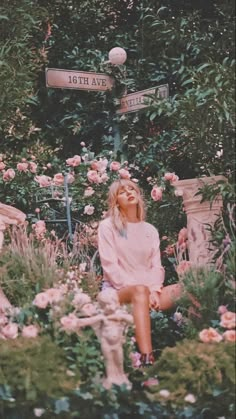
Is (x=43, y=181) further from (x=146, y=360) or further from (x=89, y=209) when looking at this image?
(x=146, y=360)

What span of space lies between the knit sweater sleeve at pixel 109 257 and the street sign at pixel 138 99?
126 centimetres

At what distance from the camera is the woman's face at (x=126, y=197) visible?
20.9 feet

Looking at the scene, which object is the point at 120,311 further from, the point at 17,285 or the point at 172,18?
the point at 172,18

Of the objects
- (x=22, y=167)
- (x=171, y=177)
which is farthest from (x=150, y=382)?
(x=22, y=167)

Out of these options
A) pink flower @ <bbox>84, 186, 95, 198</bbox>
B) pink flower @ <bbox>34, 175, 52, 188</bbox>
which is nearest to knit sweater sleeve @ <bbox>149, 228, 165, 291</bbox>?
pink flower @ <bbox>84, 186, 95, 198</bbox>

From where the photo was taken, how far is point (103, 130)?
906cm

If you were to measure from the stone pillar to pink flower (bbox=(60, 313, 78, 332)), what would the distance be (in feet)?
4.56

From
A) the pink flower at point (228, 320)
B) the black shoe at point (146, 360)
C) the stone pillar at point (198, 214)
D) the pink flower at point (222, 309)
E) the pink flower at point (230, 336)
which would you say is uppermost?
the stone pillar at point (198, 214)

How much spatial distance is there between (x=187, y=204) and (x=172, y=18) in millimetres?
2136

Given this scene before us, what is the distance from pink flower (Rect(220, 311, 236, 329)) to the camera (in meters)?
5.05

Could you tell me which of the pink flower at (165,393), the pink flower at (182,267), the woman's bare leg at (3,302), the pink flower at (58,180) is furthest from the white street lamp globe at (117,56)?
the pink flower at (165,393)

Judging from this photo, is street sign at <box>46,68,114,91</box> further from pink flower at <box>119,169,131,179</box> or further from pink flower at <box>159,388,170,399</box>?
pink flower at <box>159,388,170,399</box>

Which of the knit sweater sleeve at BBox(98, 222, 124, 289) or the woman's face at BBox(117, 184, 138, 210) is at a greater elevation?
the woman's face at BBox(117, 184, 138, 210)

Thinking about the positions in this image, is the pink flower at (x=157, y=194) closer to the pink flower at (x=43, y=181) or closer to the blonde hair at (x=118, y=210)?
the blonde hair at (x=118, y=210)
